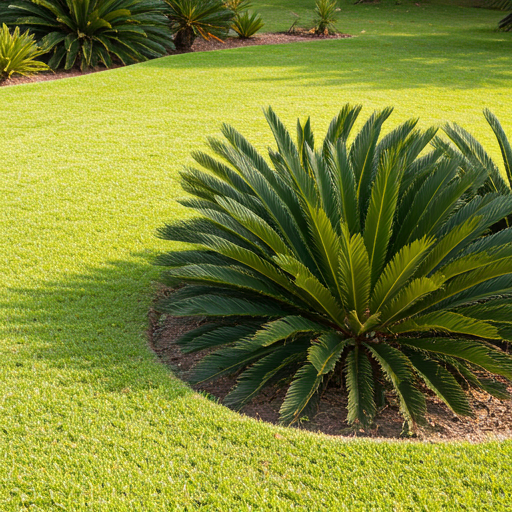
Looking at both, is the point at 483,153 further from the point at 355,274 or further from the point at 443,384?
the point at 443,384

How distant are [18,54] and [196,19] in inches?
177

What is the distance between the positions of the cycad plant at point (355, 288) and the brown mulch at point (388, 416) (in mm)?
101

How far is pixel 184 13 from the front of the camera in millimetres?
13352

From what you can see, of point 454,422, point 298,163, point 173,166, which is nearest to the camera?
point 454,422

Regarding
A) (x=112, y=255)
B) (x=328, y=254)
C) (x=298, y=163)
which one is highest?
(x=298, y=163)

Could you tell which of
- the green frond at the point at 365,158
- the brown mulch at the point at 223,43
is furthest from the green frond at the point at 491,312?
the brown mulch at the point at 223,43

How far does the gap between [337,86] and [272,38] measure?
538 centimetres

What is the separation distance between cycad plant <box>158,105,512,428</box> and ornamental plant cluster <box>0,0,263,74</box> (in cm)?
919

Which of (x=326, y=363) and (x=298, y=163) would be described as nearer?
(x=326, y=363)

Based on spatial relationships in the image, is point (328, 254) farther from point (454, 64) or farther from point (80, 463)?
point (454, 64)

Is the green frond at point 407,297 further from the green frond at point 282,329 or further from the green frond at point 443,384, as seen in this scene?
the green frond at point 282,329

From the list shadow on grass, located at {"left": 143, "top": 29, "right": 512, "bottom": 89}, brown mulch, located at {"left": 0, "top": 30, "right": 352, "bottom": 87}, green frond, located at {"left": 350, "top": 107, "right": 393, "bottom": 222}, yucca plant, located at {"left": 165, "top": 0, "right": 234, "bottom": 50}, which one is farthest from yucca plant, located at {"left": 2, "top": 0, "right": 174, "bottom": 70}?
green frond, located at {"left": 350, "top": 107, "right": 393, "bottom": 222}

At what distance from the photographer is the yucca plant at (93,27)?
456 inches

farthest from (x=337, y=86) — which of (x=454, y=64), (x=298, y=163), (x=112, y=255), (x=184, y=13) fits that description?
(x=298, y=163)
